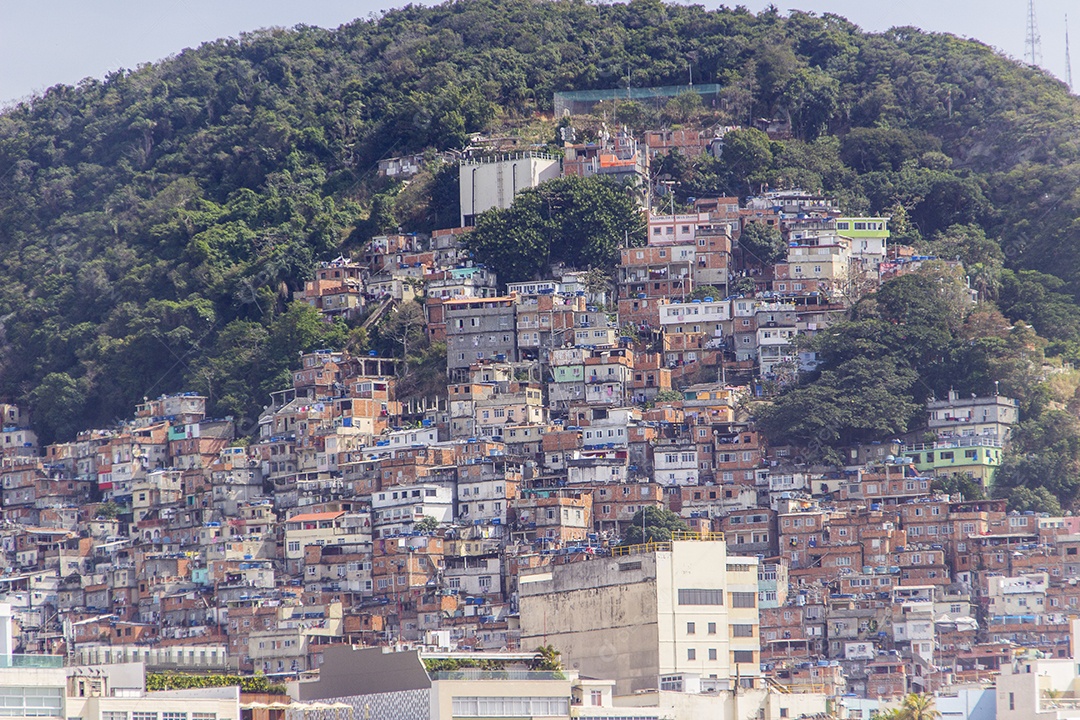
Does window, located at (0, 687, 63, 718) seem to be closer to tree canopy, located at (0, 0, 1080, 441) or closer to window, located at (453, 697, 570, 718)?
window, located at (453, 697, 570, 718)

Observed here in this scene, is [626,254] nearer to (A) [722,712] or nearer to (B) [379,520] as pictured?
(B) [379,520]

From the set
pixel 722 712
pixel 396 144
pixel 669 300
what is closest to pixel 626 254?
pixel 669 300

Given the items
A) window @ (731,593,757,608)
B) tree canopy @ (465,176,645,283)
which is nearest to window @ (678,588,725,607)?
window @ (731,593,757,608)

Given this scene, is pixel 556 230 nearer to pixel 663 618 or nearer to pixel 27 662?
pixel 663 618

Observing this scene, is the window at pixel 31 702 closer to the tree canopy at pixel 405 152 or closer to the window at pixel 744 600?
the window at pixel 744 600

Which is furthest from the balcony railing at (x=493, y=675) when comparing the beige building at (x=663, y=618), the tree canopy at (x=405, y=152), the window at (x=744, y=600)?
the tree canopy at (x=405, y=152)

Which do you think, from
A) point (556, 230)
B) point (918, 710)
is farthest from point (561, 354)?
point (918, 710)


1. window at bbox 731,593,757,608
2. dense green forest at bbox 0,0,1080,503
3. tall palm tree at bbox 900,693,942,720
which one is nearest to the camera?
tall palm tree at bbox 900,693,942,720
